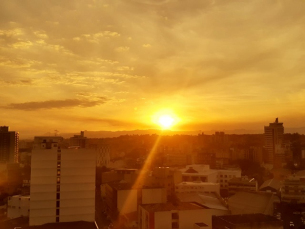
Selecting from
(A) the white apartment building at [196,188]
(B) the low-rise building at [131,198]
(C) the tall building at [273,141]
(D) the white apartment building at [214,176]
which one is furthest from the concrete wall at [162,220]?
(C) the tall building at [273,141]

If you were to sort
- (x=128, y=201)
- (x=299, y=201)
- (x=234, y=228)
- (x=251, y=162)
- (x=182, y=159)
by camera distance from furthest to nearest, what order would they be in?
(x=182, y=159)
(x=251, y=162)
(x=299, y=201)
(x=128, y=201)
(x=234, y=228)

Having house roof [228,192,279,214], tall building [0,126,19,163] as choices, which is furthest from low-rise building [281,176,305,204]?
tall building [0,126,19,163]

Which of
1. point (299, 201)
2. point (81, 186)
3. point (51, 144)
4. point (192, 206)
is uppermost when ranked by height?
point (51, 144)

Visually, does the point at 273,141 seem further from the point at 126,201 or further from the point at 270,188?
the point at 126,201

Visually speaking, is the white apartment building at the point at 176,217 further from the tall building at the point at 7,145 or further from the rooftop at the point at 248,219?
the tall building at the point at 7,145

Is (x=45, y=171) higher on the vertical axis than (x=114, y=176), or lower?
higher

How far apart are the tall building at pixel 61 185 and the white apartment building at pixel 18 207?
703cm

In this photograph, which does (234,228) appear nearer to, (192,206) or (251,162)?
(192,206)

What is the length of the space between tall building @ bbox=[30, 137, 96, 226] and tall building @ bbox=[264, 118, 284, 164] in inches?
1380

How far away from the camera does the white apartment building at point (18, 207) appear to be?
57.2ft

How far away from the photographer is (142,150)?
54.8 metres

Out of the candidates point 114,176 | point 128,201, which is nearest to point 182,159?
point 114,176

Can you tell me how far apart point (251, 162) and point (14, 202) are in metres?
31.0

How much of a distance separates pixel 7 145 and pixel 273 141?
1450 inches
